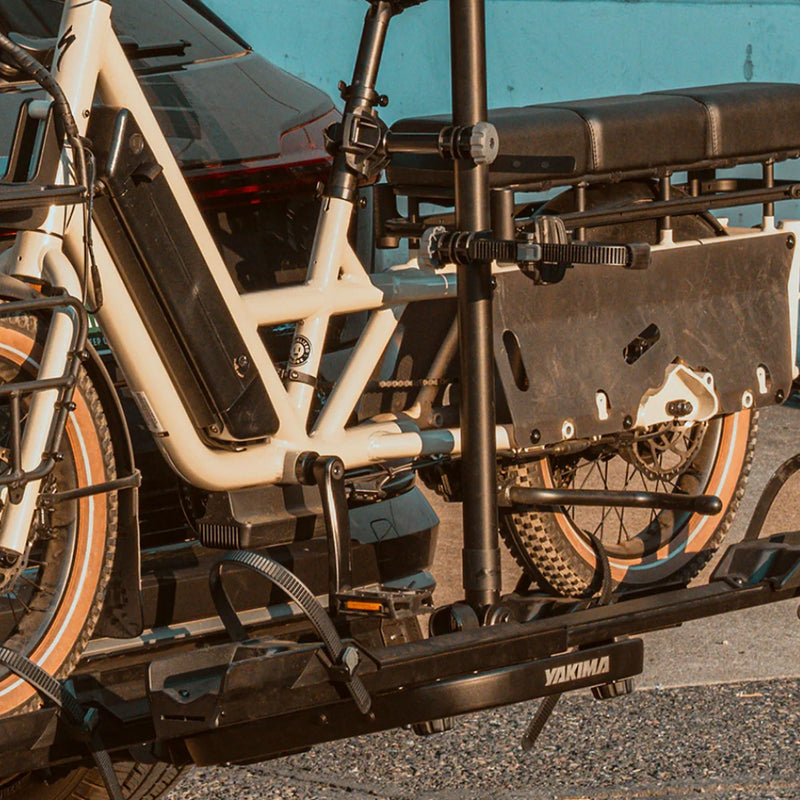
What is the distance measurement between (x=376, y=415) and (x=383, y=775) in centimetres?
88

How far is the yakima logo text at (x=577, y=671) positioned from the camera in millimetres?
A: 3055

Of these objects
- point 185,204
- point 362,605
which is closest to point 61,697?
point 362,605

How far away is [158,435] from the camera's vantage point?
3170 millimetres


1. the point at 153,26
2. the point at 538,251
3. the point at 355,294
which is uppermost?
the point at 153,26

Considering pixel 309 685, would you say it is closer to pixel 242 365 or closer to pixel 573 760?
pixel 242 365

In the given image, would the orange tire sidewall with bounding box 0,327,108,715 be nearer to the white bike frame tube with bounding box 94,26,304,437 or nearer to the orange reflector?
the white bike frame tube with bounding box 94,26,304,437

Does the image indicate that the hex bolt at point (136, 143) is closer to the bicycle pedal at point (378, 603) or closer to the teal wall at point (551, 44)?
the bicycle pedal at point (378, 603)

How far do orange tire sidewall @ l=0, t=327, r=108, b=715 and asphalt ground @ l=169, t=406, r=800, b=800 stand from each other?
42.7 inches

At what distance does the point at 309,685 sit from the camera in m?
2.77

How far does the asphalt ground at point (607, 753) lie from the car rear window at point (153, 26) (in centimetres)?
169

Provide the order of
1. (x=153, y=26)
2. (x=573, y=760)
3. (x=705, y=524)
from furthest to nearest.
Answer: (x=705, y=524) < (x=573, y=760) < (x=153, y=26)

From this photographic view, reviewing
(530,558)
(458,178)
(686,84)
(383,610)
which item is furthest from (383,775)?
(686,84)

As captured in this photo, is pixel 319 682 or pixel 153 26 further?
pixel 153 26

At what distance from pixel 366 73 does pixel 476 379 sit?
665 millimetres
